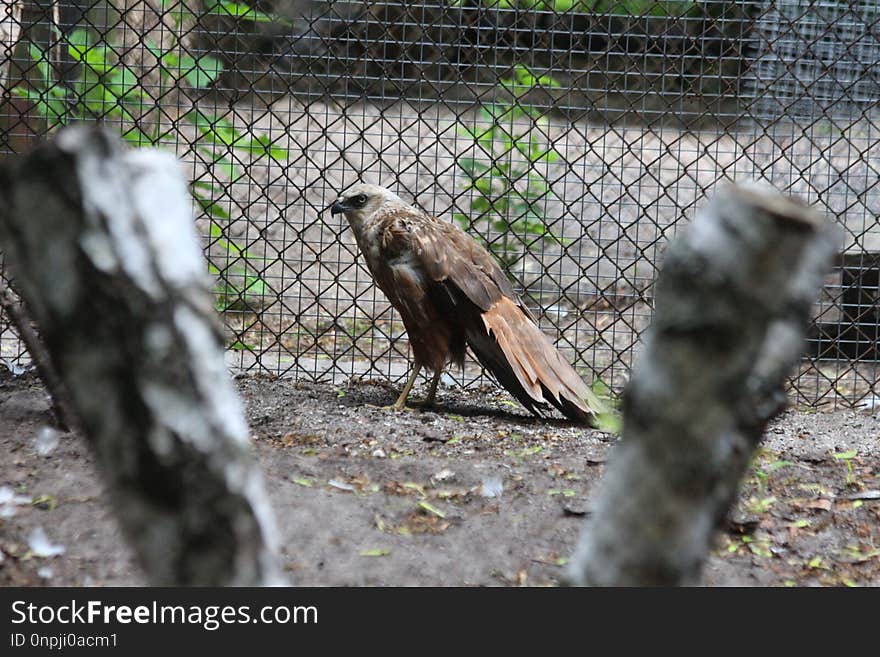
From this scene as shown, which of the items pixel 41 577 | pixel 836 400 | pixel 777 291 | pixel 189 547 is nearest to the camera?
pixel 777 291

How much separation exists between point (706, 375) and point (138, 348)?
75cm

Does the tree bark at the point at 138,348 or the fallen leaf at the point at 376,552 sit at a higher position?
the tree bark at the point at 138,348

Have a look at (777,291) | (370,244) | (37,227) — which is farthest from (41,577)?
(370,244)

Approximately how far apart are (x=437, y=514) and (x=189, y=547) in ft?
5.52

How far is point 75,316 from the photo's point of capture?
127cm

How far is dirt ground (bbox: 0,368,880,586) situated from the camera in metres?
2.53

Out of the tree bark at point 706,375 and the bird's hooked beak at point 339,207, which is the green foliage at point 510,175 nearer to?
the bird's hooked beak at point 339,207

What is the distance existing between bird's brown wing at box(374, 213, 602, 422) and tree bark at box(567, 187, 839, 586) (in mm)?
2991

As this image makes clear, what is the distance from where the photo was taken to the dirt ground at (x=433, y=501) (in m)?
2.53

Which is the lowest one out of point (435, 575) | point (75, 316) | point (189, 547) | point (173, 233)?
point (435, 575)

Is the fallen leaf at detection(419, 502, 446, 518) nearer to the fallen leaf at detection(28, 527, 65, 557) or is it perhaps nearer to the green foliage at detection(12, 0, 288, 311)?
the fallen leaf at detection(28, 527, 65, 557)

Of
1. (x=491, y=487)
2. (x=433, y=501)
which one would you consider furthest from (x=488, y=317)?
(x=433, y=501)

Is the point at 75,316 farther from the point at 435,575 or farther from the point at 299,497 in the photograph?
the point at 299,497

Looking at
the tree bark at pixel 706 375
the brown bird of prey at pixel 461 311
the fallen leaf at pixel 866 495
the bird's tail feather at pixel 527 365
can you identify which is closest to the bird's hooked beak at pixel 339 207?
the brown bird of prey at pixel 461 311
